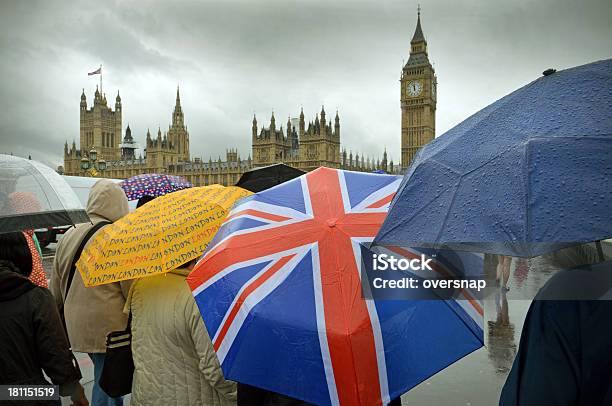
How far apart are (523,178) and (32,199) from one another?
203 cm

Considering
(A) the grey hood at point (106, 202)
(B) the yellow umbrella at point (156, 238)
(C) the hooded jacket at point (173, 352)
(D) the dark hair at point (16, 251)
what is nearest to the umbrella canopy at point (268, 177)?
(A) the grey hood at point (106, 202)

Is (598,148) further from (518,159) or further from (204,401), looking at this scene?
(204,401)

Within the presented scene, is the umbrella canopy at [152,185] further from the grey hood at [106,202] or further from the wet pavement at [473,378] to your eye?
the grey hood at [106,202]

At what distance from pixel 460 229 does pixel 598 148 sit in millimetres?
356

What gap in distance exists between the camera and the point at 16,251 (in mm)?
2137

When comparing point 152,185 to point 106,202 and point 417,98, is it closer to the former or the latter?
point 106,202

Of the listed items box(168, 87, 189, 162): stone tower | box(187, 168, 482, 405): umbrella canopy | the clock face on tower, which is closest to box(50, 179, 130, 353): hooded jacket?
box(187, 168, 482, 405): umbrella canopy

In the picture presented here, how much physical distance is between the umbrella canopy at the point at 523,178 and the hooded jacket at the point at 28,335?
1.70m

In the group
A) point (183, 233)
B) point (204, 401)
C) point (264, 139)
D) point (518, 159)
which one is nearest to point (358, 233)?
point (518, 159)

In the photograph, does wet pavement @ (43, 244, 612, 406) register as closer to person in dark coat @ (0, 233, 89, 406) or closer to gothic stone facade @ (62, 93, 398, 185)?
person in dark coat @ (0, 233, 89, 406)

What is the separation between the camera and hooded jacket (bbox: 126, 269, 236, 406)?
208 centimetres

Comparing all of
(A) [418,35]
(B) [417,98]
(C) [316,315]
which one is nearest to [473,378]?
(C) [316,315]

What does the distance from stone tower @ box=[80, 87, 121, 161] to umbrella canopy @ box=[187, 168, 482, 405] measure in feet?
280

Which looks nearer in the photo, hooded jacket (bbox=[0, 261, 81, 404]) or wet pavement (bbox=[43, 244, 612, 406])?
hooded jacket (bbox=[0, 261, 81, 404])
